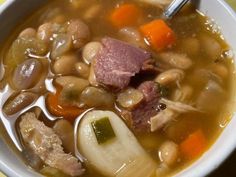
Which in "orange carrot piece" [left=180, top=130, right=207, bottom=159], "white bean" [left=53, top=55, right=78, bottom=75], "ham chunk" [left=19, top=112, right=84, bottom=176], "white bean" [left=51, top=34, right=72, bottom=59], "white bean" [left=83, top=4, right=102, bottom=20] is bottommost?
"orange carrot piece" [left=180, top=130, right=207, bottom=159]

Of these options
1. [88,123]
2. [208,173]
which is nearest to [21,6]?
[88,123]

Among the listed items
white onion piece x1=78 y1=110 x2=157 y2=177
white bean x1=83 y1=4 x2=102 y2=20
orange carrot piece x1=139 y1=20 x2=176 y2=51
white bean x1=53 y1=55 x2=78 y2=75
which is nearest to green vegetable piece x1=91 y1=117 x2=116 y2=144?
white onion piece x1=78 y1=110 x2=157 y2=177

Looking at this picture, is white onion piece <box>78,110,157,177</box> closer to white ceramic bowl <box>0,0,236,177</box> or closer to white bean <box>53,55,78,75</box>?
white ceramic bowl <box>0,0,236,177</box>

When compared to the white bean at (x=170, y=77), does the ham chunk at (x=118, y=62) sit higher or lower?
higher

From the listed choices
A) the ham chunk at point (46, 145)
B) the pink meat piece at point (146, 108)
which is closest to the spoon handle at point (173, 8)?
the pink meat piece at point (146, 108)

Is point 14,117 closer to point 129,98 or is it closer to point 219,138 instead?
point 129,98

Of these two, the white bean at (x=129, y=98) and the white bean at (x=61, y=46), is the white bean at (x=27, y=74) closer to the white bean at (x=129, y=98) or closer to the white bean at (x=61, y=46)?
the white bean at (x=61, y=46)
